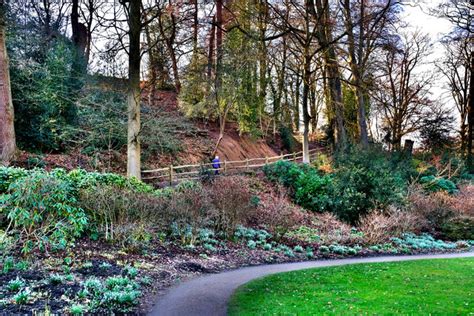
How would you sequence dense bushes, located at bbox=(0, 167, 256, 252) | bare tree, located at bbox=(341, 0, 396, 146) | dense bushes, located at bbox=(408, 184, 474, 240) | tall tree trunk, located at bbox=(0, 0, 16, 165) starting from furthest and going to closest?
bare tree, located at bbox=(341, 0, 396, 146)
dense bushes, located at bbox=(408, 184, 474, 240)
tall tree trunk, located at bbox=(0, 0, 16, 165)
dense bushes, located at bbox=(0, 167, 256, 252)

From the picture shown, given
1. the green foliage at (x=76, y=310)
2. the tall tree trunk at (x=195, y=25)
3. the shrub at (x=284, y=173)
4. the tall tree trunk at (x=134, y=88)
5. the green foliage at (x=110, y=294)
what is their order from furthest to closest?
the tall tree trunk at (x=195, y=25)
the shrub at (x=284, y=173)
the tall tree trunk at (x=134, y=88)
the green foliage at (x=110, y=294)
the green foliage at (x=76, y=310)

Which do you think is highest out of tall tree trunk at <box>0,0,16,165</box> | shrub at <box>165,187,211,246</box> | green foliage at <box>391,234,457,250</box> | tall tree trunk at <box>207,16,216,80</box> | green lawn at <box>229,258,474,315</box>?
tall tree trunk at <box>207,16,216,80</box>

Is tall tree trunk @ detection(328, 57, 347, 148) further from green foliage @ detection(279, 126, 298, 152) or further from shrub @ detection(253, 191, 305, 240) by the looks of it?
green foliage @ detection(279, 126, 298, 152)

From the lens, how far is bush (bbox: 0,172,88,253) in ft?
25.7

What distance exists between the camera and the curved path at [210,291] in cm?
661

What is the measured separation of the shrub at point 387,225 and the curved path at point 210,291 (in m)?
2.94

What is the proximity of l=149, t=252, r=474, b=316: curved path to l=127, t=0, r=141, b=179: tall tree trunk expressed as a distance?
6513 millimetres

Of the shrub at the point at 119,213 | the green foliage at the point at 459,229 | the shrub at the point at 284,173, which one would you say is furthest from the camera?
the shrub at the point at 284,173

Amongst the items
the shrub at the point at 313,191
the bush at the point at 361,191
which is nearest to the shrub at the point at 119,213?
the bush at the point at 361,191

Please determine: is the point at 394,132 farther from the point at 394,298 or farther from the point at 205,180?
the point at 394,298

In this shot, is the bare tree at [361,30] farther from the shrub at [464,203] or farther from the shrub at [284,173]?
the shrub at [464,203]

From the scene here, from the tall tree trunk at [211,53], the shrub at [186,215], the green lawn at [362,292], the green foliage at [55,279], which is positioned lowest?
the green lawn at [362,292]

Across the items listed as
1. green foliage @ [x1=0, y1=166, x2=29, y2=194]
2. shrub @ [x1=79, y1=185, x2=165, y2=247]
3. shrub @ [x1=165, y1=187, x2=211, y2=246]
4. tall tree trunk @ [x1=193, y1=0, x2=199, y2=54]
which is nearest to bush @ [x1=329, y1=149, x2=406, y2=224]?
shrub @ [x1=165, y1=187, x2=211, y2=246]

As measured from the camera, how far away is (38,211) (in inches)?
335
